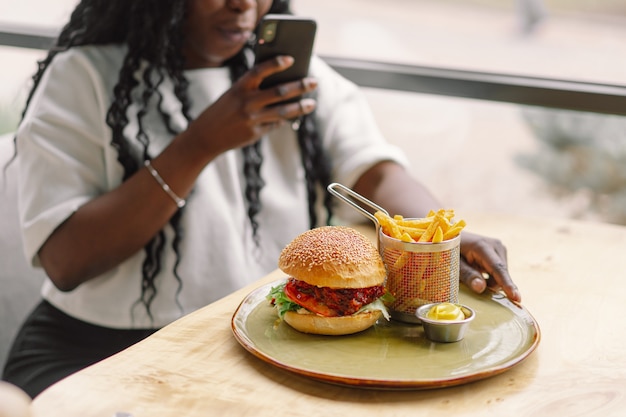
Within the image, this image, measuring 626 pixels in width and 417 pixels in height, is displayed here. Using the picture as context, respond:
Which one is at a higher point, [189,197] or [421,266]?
[421,266]

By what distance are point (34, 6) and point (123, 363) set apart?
3.63 m

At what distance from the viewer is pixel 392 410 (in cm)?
102

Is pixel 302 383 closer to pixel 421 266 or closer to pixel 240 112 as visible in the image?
pixel 421 266

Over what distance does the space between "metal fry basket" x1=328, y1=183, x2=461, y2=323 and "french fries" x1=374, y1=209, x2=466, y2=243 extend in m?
0.01

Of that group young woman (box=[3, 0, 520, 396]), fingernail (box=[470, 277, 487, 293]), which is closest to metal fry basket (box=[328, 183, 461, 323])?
fingernail (box=[470, 277, 487, 293])

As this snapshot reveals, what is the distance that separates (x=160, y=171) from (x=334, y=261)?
1.85 feet

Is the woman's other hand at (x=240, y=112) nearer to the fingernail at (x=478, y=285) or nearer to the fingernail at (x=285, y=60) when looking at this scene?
the fingernail at (x=285, y=60)

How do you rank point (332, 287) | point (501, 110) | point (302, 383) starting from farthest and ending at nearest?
point (501, 110), point (332, 287), point (302, 383)

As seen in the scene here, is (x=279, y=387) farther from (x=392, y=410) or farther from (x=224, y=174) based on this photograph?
(x=224, y=174)

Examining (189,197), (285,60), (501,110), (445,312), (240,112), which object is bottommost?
(501,110)

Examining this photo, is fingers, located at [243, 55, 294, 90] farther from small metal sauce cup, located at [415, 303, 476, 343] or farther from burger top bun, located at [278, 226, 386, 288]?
small metal sauce cup, located at [415, 303, 476, 343]

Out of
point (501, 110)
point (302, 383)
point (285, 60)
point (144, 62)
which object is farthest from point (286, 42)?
point (501, 110)

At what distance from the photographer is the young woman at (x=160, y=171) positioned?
1.62 m

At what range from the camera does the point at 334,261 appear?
1.20m
